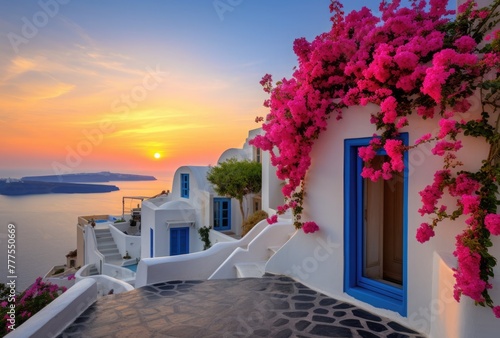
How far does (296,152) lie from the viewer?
5.34m

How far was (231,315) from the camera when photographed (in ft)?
13.9

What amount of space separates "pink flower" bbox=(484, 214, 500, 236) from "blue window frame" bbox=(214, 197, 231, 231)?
1437 centimetres

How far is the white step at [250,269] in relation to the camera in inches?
274

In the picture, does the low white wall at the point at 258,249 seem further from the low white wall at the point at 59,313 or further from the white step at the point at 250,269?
the low white wall at the point at 59,313

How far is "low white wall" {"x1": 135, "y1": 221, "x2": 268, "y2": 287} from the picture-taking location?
596cm

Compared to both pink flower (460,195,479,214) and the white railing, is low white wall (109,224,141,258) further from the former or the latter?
pink flower (460,195,479,214)

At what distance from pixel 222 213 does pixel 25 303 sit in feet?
38.1

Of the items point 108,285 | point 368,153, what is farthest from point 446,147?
point 108,285

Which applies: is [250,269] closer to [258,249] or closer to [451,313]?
[258,249]

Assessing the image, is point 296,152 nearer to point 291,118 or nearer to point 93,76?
point 291,118

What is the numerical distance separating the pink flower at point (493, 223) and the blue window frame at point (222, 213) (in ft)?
47.1

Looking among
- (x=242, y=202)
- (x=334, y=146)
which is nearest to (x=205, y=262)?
(x=334, y=146)

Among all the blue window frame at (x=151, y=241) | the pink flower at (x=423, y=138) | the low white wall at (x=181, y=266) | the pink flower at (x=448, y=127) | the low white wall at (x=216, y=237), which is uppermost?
the pink flower at (x=448, y=127)

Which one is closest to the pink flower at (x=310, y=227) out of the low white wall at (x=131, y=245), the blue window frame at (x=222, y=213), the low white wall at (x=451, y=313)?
the low white wall at (x=451, y=313)
